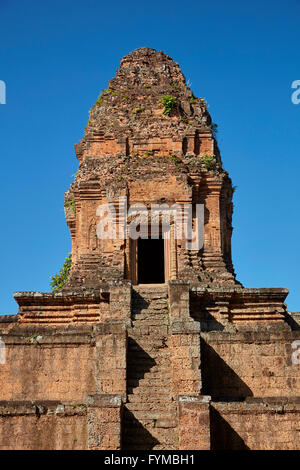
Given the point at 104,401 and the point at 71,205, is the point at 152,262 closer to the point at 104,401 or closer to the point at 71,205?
the point at 71,205

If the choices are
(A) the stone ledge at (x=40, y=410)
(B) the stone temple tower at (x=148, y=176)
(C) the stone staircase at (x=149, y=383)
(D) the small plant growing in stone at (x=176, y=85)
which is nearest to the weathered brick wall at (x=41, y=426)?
(A) the stone ledge at (x=40, y=410)

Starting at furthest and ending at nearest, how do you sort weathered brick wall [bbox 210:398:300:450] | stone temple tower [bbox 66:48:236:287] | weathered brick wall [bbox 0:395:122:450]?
stone temple tower [bbox 66:48:236:287] < weathered brick wall [bbox 210:398:300:450] < weathered brick wall [bbox 0:395:122:450]

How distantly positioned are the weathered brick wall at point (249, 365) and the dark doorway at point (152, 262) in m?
9.33

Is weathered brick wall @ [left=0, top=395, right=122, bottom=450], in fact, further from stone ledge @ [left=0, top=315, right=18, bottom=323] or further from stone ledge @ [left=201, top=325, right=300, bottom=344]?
stone ledge @ [left=0, top=315, right=18, bottom=323]

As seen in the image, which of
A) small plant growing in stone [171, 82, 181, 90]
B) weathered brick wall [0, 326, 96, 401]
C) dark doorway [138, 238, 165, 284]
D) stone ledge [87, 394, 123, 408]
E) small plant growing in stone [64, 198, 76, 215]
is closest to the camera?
stone ledge [87, 394, 123, 408]

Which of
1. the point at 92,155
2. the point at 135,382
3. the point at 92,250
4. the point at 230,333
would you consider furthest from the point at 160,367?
the point at 92,155

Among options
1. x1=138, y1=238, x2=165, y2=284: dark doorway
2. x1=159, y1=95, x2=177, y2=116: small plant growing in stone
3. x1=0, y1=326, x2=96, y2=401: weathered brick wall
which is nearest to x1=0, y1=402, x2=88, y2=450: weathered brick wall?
x1=0, y1=326, x2=96, y2=401: weathered brick wall

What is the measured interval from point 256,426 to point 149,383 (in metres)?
2.37

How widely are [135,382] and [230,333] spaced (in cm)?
249

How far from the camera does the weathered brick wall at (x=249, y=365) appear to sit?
1361cm

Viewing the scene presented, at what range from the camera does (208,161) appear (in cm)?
1886

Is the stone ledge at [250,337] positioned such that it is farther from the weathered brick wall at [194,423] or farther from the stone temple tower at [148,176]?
the stone temple tower at [148,176]

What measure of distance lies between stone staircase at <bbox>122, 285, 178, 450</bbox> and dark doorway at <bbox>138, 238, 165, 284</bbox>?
730 centimetres

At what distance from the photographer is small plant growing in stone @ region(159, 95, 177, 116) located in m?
19.4
